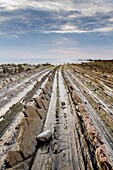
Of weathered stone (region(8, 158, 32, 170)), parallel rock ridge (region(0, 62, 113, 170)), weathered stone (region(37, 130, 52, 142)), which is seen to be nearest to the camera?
weathered stone (region(8, 158, 32, 170))

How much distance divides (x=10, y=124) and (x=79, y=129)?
2.39m

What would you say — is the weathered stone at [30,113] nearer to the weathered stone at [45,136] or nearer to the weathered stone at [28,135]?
the weathered stone at [28,135]

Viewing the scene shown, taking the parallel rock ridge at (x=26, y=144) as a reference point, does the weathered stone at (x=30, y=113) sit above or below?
above

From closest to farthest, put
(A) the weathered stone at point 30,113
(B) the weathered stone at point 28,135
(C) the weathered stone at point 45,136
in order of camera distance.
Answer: (B) the weathered stone at point 28,135
(C) the weathered stone at point 45,136
(A) the weathered stone at point 30,113

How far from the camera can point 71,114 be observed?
10.5m

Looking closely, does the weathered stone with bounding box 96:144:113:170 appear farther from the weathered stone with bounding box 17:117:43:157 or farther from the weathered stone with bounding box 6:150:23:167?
the weathered stone with bounding box 6:150:23:167

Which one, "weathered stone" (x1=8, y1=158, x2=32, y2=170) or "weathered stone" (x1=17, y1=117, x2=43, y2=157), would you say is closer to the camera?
"weathered stone" (x1=8, y1=158, x2=32, y2=170)

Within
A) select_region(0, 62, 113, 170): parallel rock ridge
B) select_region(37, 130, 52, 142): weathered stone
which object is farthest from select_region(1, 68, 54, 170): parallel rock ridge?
select_region(37, 130, 52, 142): weathered stone

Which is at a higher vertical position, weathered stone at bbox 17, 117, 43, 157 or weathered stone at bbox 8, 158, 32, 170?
weathered stone at bbox 17, 117, 43, 157

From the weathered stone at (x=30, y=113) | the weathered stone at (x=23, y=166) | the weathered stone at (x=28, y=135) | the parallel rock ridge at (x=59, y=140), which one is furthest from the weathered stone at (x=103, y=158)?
the weathered stone at (x=30, y=113)

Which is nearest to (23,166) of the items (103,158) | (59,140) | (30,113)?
(103,158)

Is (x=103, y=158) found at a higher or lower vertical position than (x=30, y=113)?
lower

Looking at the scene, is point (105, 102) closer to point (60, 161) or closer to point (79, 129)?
point (79, 129)

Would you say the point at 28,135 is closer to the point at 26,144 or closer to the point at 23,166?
the point at 26,144
